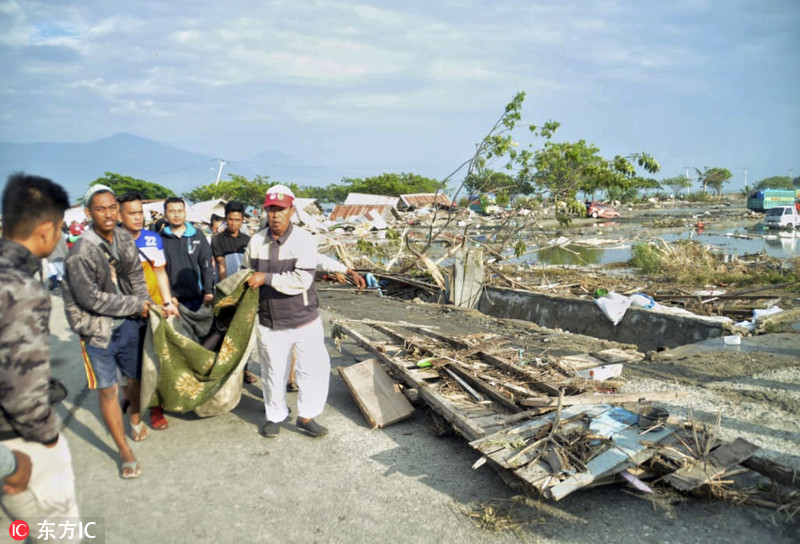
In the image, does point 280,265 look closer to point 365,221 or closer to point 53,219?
point 53,219

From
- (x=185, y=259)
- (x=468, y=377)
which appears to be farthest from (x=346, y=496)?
(x=185, y=259)

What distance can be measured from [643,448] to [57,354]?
→ 22.6ft

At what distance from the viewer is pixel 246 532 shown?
3131 millimetres

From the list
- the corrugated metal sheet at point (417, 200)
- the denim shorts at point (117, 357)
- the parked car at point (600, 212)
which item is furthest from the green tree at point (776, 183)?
the denim shorts at point (117, 357)

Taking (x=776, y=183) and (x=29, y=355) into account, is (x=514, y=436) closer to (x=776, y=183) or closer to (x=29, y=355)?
Result: (x=29, y=355)

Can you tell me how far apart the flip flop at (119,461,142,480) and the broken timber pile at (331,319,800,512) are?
2238 millimetres

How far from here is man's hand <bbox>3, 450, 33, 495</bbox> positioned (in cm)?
199

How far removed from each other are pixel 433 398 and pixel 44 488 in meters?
2.83

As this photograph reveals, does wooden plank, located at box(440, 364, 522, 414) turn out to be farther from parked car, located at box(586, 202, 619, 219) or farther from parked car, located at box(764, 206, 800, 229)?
parked car, located at box(586, 202, 619, 219)

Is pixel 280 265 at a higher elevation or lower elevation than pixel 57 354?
higher

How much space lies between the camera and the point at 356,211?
144ft

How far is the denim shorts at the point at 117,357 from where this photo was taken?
3.66 metres

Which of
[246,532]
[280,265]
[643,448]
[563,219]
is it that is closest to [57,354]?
[280,265]

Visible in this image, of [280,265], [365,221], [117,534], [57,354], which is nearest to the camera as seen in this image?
[117,534]
